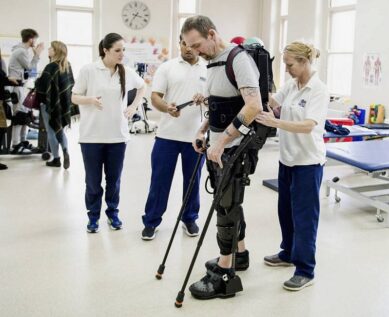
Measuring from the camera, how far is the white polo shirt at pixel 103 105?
3.46 m

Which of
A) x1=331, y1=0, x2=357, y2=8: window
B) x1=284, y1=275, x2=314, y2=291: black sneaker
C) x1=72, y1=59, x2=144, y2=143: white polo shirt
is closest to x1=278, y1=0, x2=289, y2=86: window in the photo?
x1=331, y1=0, x2=357, y2=8: window

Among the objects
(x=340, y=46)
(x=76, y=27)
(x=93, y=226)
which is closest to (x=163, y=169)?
(x=93, y=226)

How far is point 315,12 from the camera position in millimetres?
8438

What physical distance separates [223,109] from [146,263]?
3.91ft

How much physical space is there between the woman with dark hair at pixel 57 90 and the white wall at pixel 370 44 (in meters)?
4.16

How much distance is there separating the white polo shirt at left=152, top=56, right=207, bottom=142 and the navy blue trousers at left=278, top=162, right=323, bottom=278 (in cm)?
83

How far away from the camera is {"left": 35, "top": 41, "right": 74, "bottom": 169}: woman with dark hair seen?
17.7 feet

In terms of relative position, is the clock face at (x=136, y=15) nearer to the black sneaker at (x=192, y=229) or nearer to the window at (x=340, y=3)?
the window at (x=340, y=3)

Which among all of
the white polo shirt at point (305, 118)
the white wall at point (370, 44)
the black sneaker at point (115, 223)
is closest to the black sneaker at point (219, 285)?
the white polo shirt at point (305, 118)

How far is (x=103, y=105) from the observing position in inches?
137

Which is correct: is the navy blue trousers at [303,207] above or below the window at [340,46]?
below

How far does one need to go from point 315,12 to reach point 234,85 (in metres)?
6.58

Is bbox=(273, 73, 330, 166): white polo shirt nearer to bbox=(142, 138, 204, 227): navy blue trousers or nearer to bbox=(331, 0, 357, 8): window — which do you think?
bbox=(142, 138, 204, 227): navy blue trousers

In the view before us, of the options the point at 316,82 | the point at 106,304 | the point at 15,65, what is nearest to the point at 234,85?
the point at 316,82
